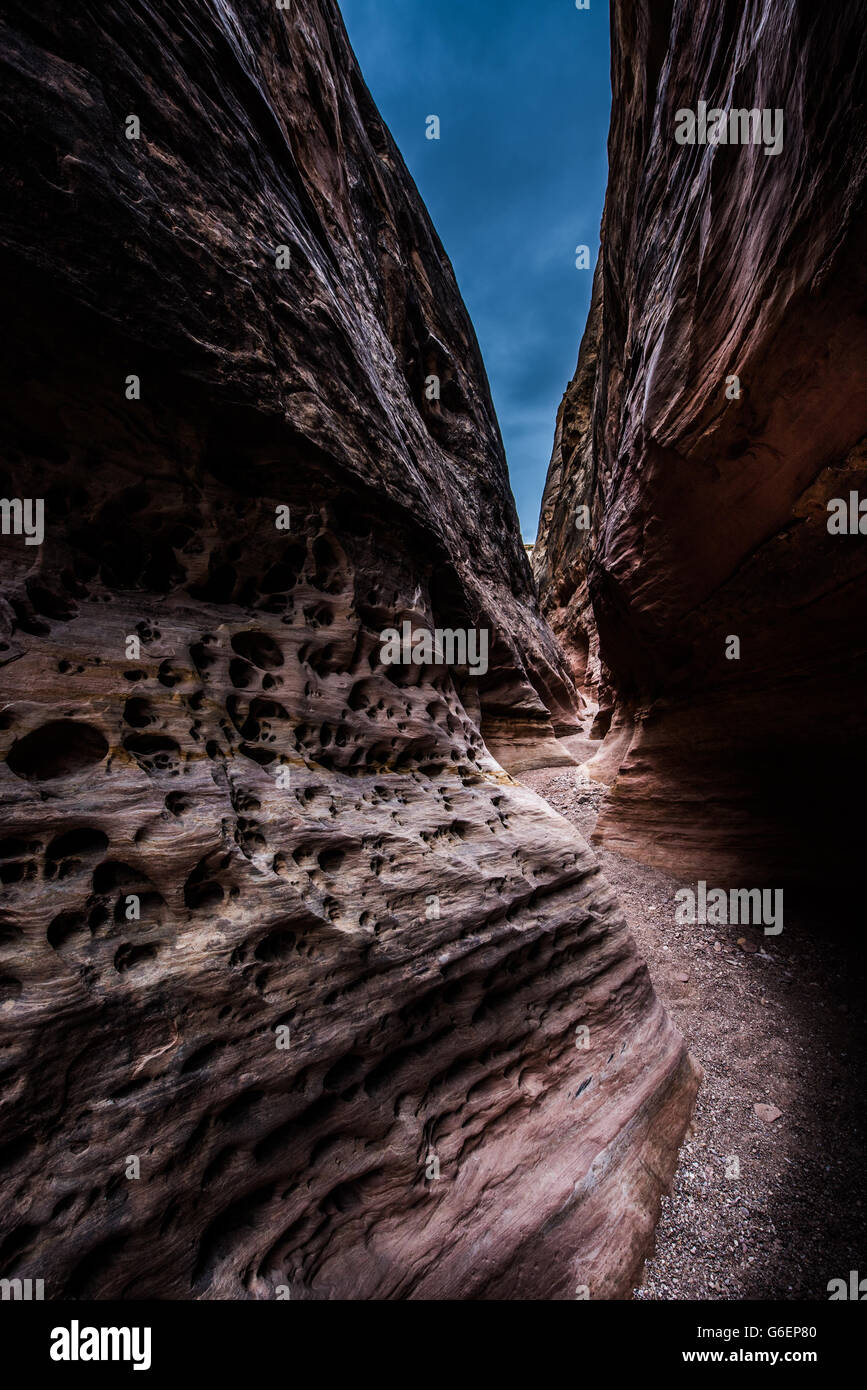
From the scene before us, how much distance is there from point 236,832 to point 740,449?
5.12 metres

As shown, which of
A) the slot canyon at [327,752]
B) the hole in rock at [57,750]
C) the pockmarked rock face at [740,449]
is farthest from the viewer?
the pockmarked rock face at [740,449]

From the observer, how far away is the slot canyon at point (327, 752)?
2.27 m

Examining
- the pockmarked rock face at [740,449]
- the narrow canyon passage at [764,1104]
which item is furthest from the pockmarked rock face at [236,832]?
the pockmarked rock face at [740,449]

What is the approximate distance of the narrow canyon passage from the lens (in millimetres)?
2873

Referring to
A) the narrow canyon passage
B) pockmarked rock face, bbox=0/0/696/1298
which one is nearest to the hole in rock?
pockmarked rock face, bbox=0/0/696/1298

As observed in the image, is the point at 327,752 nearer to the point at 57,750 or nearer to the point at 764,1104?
the point at 57,750

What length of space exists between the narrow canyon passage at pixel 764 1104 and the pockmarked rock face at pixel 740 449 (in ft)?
3.96

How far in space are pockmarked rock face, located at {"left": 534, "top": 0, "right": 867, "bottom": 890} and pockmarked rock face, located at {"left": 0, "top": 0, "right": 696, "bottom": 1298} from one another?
307 centimetres

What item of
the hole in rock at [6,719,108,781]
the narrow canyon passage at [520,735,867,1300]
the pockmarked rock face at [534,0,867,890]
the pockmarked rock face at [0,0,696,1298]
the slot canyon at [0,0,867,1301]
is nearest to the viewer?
the pockmarked rock face at [0,0,696,1298]

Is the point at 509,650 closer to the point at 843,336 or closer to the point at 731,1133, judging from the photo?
the point at 843,336

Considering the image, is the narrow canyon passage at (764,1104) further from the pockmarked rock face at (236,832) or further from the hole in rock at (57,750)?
the hole in rock at (57,750)

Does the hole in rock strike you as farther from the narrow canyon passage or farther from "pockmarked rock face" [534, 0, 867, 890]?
"pockmarked rock face" [534, 0, 867, 890]

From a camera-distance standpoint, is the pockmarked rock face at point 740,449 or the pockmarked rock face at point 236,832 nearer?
the pockmarked rock face at point 236,832
